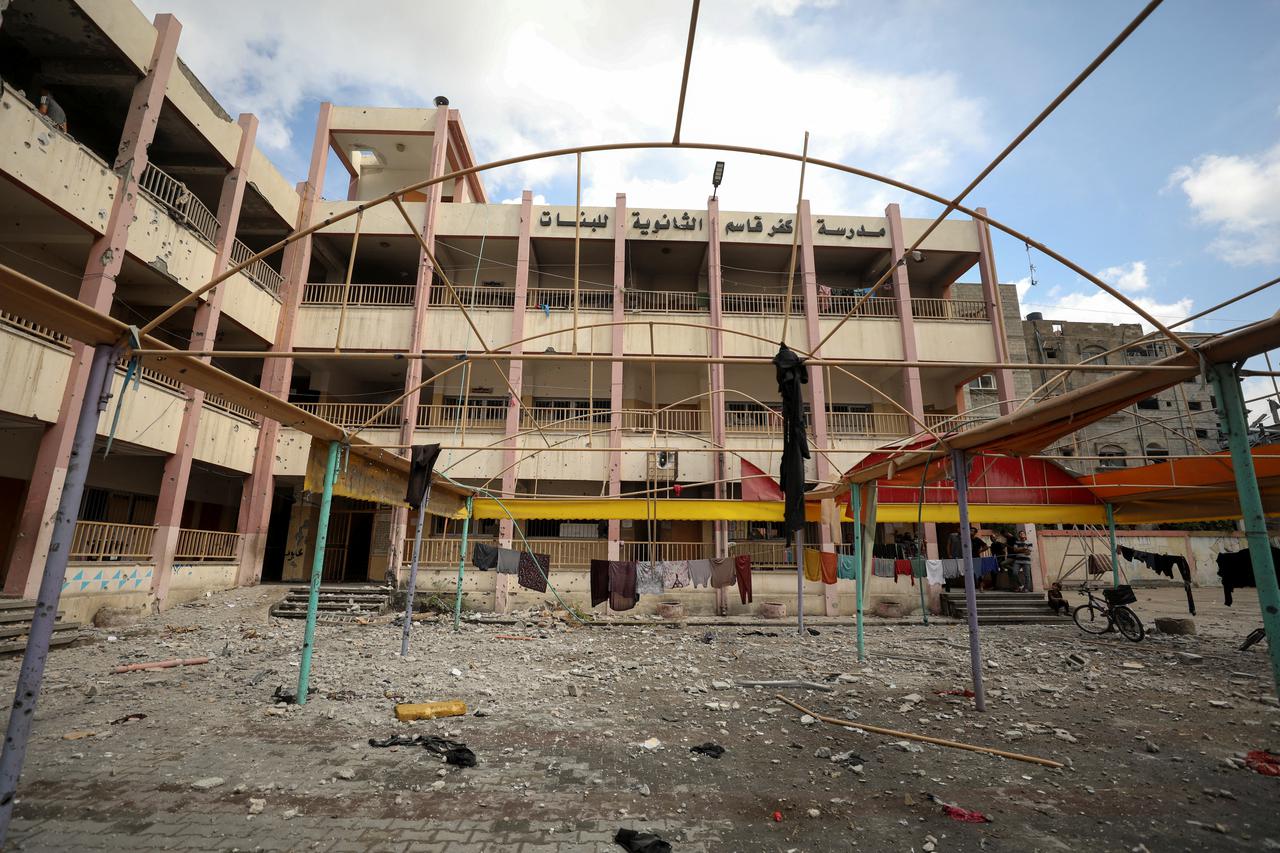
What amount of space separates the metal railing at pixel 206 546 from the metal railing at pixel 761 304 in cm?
1740

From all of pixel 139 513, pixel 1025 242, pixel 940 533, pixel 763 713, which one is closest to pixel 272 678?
pixel 763 713

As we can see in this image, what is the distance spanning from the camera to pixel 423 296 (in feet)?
63.1

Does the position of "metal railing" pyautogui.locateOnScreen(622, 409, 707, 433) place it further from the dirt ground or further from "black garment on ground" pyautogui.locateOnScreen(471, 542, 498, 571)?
the dirt ground

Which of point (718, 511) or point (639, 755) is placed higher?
point (718, 511)

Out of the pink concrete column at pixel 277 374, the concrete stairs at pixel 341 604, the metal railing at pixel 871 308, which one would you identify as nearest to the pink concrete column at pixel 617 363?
the concrete stairs at pixel 341 604

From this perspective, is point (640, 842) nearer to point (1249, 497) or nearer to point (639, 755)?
point (639, 755)

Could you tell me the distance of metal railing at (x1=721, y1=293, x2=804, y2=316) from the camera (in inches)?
825

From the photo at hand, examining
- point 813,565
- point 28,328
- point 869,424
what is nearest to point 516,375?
point 813,565

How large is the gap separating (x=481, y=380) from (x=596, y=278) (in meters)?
5.93

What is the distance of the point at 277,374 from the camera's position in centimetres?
1777

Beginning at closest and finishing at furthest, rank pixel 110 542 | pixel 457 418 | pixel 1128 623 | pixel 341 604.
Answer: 1. pixel 1128 623
2. pixel 110 542
3. pixel 341 604
4. pixel 457 418

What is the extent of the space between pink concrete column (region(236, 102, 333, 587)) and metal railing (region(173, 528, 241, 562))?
382mm

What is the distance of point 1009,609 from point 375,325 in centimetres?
2130

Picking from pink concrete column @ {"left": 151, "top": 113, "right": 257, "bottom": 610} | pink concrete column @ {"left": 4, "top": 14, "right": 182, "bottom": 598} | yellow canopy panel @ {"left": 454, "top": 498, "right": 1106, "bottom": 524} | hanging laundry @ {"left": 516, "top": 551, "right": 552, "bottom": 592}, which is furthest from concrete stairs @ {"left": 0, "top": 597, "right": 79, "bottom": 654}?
hanging laundry @ {"left": 516, "top": 551, "right": 552, "bottom": 592}
